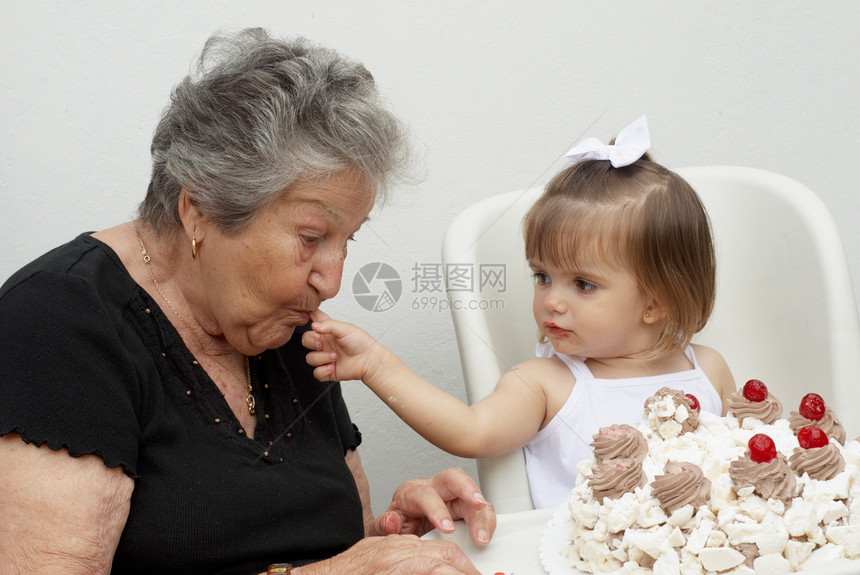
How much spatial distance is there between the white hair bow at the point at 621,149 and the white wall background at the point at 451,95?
316 millimetres

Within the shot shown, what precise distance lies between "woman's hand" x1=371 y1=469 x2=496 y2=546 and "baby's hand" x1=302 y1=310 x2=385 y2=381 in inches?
7.8

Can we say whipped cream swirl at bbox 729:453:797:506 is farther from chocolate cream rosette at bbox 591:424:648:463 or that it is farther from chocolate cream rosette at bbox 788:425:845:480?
chocolate cream rosette at bbox 591:424:648:463

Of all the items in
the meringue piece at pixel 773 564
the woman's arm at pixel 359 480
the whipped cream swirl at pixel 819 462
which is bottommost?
the woman's arm at pixel 359 480

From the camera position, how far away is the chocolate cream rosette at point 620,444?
1.07 m

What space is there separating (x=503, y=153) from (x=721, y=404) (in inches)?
29.1

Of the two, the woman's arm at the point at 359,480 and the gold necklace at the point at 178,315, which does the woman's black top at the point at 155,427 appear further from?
the woman's arm at the point at 359,480

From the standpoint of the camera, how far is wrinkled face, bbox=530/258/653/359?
142 centimetres

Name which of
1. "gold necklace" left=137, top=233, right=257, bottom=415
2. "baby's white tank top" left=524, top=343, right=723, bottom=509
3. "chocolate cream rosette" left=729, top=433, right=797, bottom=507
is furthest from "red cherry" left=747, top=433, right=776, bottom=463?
"gold necklace" left=137, top=233, right=257, bottom=415

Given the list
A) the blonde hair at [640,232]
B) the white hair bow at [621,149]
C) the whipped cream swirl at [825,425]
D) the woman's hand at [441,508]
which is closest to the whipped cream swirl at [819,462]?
the whipped cream swirl at [825,425]

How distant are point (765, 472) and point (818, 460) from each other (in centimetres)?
8

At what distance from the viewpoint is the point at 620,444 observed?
1.08 m

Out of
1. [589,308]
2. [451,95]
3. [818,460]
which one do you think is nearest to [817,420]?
[818,460]

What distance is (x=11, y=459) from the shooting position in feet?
3.24

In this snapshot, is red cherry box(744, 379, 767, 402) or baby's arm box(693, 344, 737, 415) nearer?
red cherry box(744, 379, 767, 402)
